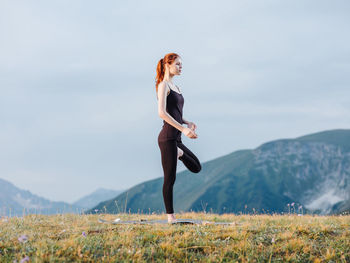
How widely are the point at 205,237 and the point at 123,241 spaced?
1.47 meters

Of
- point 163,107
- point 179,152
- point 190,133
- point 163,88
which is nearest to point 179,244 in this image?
point 190,133

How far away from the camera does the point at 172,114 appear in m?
9.07

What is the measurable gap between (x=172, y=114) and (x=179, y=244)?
302 centimetres

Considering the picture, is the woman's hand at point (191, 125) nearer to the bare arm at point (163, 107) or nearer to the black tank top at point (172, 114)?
the black tank top at point (172, 114)

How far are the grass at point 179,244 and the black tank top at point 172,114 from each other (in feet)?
6.27

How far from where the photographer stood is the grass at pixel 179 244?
6508mm

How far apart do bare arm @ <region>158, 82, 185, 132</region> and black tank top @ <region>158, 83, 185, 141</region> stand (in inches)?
7.6

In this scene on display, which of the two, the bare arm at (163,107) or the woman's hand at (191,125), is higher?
the bare arm at (163,107)

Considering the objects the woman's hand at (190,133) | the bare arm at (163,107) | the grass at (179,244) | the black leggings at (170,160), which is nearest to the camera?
the grass at (179,244)

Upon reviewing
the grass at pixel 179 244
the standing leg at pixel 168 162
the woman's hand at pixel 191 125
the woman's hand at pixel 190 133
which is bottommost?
the grass at pixel 179 244

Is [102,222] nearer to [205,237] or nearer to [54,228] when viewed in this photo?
[54,228]

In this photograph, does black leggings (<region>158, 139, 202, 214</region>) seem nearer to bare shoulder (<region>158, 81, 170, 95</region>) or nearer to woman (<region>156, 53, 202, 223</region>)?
woman (<region>156, 53, 202, 223</region>)

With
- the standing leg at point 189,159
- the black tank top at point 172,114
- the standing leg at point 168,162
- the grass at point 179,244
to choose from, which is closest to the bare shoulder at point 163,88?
the black tank top at point 172,114

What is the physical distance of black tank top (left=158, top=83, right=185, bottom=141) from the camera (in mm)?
8977
